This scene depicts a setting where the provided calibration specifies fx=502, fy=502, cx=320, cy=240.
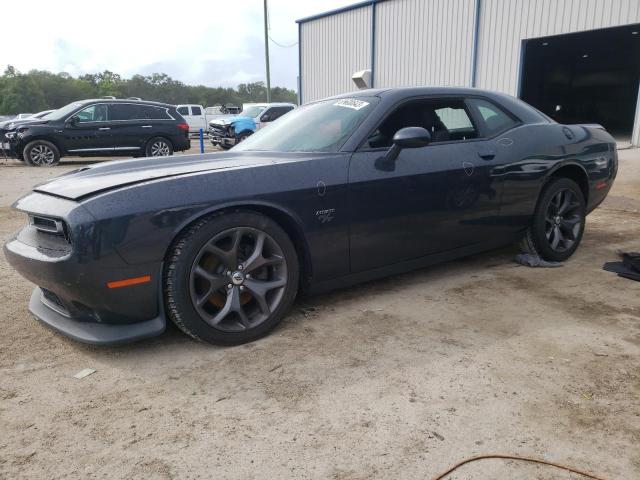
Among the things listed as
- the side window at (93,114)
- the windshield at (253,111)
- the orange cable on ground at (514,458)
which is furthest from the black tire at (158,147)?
the orange cable on ground at (514,458)

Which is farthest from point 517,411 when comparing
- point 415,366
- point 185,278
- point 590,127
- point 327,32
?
point 327,32

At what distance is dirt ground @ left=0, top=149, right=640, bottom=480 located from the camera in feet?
6.08

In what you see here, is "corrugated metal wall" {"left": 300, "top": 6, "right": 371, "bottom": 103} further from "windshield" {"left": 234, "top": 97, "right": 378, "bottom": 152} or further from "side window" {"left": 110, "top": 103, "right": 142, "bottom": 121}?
"windshield" {"left": 234, "top": 97, "right": 378, "bottom": 152}

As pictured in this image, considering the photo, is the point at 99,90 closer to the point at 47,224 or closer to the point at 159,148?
the point at 159,148

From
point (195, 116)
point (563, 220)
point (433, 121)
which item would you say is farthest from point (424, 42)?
point (433, 121)

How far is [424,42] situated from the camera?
17.5m

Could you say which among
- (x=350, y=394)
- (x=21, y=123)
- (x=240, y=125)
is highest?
(x=21, y=123)

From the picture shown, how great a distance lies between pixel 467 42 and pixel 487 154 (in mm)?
14152

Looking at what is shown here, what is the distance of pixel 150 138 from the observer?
12727 mm

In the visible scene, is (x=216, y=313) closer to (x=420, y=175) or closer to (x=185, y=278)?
(x=185, y=278)

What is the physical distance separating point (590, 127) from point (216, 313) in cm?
377

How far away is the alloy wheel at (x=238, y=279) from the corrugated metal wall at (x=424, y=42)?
49.0 feet

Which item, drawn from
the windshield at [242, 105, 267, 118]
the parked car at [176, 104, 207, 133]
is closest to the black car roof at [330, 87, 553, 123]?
the windshield at [242, 105, 267, 118]

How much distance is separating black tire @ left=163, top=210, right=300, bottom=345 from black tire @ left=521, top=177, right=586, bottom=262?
224 centimetres
